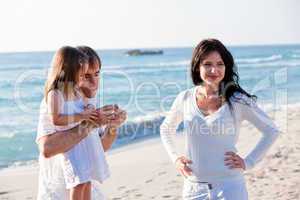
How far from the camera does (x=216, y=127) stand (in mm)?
→ 2498

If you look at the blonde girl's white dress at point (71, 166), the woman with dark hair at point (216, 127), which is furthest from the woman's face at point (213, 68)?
the blonde girl's white dress at point (71, 166)

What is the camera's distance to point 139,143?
9.54 metres

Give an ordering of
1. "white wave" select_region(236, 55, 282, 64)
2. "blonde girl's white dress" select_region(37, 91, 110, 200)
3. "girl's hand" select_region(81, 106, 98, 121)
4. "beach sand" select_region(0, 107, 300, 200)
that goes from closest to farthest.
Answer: "girl's hand" select_region(81, 106, 98, 121) < "blonde girl's white dress" select_region(37, 91, 110, 200) < "beach sand" select_region(0, 107, 300, 200) < "white wave" select_region(236, 55, 282, 64)

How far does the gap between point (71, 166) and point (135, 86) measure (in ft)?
66.8

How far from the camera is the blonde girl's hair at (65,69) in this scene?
2.21m

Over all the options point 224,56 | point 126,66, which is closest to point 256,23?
point 126,66

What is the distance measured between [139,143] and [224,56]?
23.0ft

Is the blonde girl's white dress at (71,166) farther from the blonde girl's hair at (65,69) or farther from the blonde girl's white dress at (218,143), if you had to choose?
the blonde girl's white dress at (218,143)

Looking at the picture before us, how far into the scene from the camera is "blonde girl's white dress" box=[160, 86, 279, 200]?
97.7 inches

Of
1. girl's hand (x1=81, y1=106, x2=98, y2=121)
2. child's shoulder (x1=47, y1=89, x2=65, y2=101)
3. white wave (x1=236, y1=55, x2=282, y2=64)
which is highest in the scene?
child's shoulder (x1=47, y1=89, x2=65, y2=101)

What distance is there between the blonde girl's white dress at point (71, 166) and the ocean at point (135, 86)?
2.90 feet

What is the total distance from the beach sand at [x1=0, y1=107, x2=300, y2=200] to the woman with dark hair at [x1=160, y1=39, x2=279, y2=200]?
2965mm

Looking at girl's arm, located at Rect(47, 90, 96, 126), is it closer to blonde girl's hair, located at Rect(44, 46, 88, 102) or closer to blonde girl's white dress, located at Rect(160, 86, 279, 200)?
blonde girl's hair, located at Rect(44, 46, 88, 102)

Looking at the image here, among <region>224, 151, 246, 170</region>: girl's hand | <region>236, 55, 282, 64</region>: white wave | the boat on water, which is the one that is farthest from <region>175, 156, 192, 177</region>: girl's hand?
the boat on water
